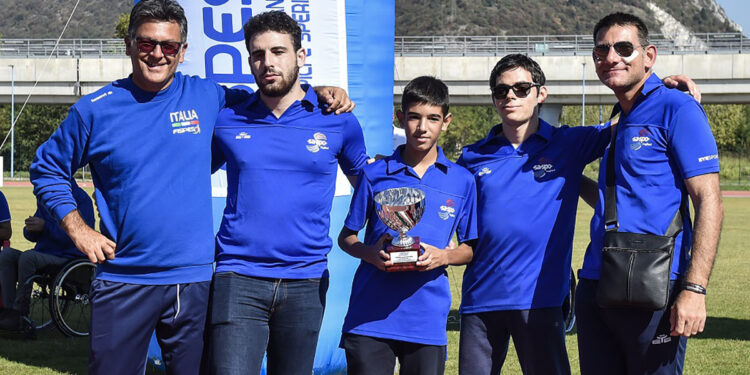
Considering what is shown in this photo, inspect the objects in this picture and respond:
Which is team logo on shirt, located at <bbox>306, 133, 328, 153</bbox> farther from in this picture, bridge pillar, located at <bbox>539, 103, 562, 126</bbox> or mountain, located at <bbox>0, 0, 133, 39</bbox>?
mountain, located at <bbox>0, 0, 133, 39</bbox>

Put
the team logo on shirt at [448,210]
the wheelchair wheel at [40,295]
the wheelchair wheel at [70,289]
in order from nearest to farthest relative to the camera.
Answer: the team logo on shirt at [448,210] → the wheelchair wheel at [70,289] → the wheelchair wheel at [40,295]

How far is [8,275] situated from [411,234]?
215 inches

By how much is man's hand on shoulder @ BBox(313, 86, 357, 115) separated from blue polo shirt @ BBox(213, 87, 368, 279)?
2.5 inches

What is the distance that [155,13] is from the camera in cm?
366

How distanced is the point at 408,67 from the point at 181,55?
38.5 m

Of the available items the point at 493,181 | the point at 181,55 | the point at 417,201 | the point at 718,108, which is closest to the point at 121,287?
the point at 181,55

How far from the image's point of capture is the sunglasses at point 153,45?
3.63 meters

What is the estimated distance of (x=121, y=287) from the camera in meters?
3.62

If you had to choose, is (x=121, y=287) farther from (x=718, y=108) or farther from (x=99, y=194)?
(x=718, y=108)

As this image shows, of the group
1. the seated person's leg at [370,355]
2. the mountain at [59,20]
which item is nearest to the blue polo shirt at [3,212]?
the seated person's leg at [370,355]

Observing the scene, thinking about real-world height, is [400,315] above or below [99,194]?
below

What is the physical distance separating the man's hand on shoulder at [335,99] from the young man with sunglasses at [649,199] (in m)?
1.13

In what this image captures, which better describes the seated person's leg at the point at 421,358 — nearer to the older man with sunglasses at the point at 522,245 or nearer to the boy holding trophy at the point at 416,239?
the boy holding trophy at the point at 416,239

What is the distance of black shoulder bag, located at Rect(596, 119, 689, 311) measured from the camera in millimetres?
3434
